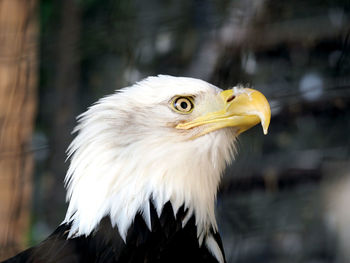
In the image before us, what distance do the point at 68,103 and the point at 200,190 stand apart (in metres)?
1.13

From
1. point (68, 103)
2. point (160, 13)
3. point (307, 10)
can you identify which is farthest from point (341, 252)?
point (68, 103)

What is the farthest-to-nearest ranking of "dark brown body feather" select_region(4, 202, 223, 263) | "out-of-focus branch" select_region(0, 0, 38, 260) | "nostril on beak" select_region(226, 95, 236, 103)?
1. "out-of-focus branch" select_region(0, 0, 38, 260)
2. "nostril on beak" select_region(226, 95, 236, 103)
3. "dark brown body feather" select_region(4, 202, 223, 263)

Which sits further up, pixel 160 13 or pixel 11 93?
pixel 160 13

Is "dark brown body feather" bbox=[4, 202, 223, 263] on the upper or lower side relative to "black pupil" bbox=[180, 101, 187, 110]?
lower

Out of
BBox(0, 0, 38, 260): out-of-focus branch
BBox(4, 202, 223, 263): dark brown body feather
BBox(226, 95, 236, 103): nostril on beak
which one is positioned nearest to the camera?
BBox(4, 202, 223, 263): dark brown body feather

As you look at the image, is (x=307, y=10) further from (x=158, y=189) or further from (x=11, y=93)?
(x=11, y=93)

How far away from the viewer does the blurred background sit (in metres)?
1.42

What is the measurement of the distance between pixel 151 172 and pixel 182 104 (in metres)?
0.22

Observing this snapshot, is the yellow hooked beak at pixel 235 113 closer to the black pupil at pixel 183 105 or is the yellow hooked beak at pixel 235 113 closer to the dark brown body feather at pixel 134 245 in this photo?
the black pupil at pixel 183 105

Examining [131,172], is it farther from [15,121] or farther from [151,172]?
[15,121]

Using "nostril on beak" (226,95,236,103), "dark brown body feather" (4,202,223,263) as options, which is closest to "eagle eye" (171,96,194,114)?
"nostril on beak" (226,95,236,103)

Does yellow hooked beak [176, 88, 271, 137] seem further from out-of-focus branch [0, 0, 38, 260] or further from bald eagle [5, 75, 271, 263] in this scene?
out-of-focus branch [0, 0, 38, 260]

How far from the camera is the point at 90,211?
1.40 meters

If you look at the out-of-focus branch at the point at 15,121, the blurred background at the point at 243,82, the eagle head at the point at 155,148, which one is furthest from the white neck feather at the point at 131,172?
the out-of-focus branch at the point at 15,121
